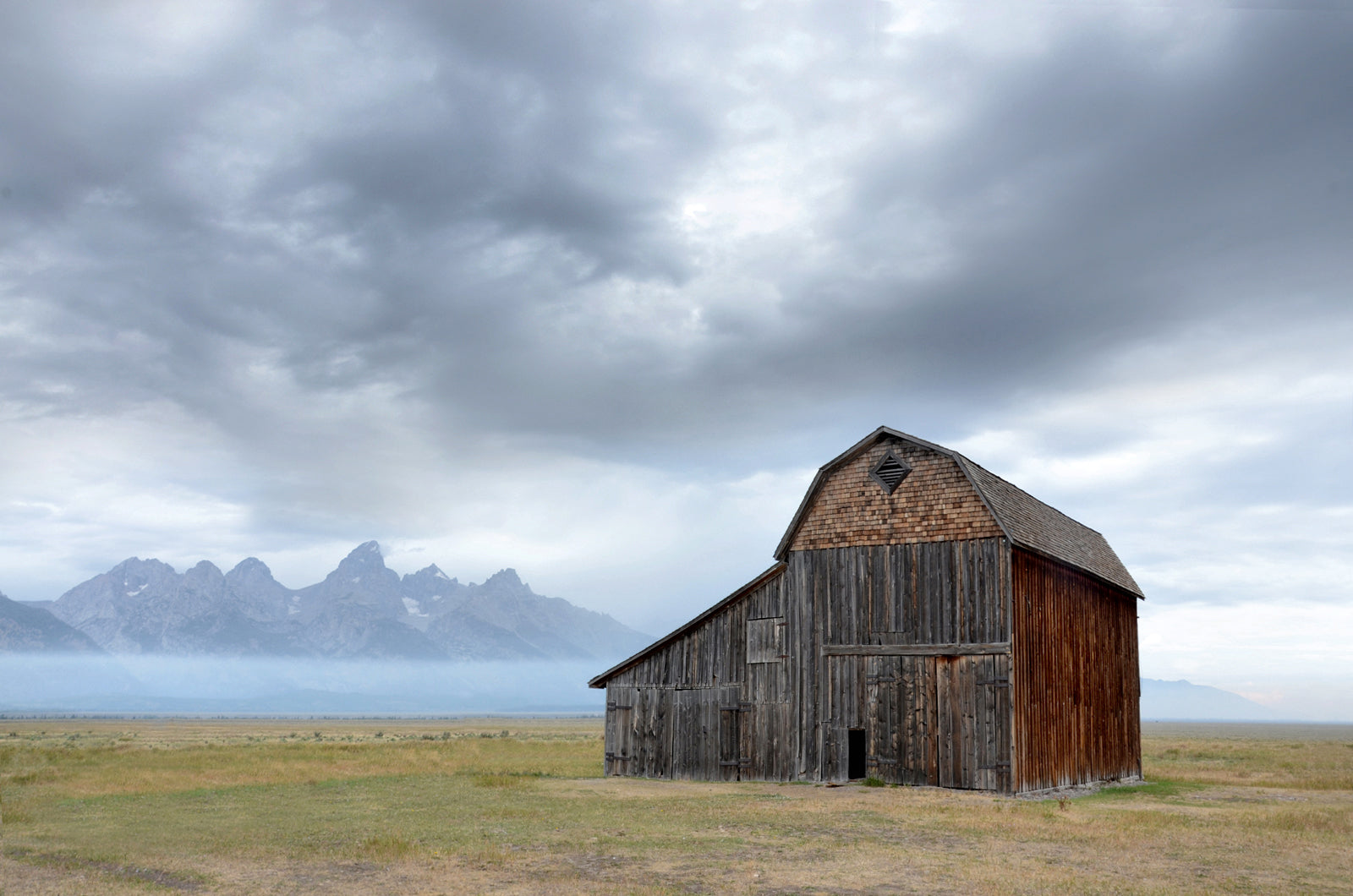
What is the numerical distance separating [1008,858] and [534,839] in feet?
Result: 27.5

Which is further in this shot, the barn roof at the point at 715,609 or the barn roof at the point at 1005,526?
the barn roof at the point at 715,609

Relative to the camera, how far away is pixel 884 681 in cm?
3150

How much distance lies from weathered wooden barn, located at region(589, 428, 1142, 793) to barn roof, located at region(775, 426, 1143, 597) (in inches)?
3.8

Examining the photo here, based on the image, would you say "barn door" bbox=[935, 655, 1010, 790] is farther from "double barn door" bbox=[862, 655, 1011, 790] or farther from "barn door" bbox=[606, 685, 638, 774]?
"barn door" bbox=[606, 685, 638, 774]

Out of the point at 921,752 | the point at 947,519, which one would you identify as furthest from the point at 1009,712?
the point at 947,519

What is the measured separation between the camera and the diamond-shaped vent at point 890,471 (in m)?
32.2

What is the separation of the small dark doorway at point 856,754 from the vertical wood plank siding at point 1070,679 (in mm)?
5141

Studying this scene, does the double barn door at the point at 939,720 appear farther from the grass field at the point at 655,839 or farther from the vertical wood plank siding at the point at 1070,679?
the grass field at the point at 655,839

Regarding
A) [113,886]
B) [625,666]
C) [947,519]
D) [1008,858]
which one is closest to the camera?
[113,886]

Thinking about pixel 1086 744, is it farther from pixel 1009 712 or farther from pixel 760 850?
pixel 760 850

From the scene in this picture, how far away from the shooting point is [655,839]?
19875 millimetres

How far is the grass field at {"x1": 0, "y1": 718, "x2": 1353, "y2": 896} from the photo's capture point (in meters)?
15.5

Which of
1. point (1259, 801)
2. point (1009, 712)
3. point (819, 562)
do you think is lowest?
point (1259, 801)

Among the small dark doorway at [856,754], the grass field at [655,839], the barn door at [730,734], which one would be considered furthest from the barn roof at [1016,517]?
the grass field at [655,839]
